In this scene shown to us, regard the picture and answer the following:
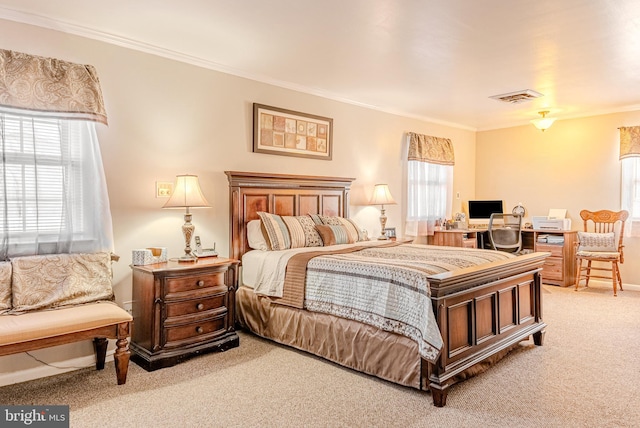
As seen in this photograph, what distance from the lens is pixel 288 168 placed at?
4.67 metres

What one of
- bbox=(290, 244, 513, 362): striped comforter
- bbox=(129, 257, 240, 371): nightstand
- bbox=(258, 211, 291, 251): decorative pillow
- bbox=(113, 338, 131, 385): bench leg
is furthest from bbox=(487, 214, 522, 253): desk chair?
bbox=(113, 338, 131, 385): bench leg

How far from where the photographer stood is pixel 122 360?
9.20 ft

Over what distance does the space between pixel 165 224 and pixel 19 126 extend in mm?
1253

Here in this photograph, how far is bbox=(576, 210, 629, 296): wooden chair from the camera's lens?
18.2 ft

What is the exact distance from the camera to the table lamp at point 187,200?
341 cm

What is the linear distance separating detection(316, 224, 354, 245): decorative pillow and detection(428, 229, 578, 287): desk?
2.38 metres

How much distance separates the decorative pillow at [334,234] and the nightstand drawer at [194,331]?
4.19ft

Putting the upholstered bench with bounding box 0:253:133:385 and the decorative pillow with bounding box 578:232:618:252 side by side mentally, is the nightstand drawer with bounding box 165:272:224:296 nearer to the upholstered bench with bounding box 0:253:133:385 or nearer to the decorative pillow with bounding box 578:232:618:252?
the upholstered bench with bounding box 0:253:133:385

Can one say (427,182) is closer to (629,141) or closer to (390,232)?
(390,232)

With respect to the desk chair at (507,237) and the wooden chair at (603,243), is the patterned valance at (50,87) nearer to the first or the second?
the desk chair at (507,237)

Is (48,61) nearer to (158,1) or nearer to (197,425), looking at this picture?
(158,1)

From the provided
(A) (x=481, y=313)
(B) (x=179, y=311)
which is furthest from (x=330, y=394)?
(B) (x=179, y=311)

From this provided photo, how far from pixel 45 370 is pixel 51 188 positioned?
4.17 ft

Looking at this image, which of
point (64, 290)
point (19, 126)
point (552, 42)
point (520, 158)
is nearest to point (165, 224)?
point (64, 290)
